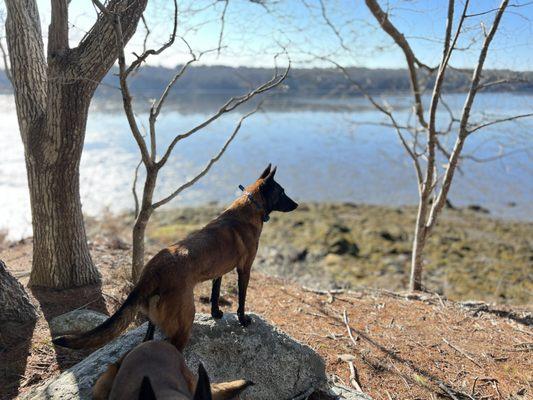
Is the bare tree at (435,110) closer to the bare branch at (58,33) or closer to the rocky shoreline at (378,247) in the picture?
the rocky shoreline at (378,247)

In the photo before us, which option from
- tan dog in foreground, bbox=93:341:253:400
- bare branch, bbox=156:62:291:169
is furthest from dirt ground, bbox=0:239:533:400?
bare branch, bbox=156:62:291:169

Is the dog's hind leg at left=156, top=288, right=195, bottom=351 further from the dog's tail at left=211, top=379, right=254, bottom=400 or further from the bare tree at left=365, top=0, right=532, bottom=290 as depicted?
the bare tree at left=365, top=0, right=532, bottom=290

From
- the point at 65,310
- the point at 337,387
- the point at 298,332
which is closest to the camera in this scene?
the point at 337,387

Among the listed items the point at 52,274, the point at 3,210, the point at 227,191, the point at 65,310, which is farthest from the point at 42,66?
the point at 227,191

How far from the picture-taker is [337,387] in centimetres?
432

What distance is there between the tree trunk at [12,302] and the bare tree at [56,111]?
37.9 inches

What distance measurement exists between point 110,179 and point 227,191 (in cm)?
576

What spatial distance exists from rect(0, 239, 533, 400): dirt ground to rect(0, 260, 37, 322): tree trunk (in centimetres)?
14

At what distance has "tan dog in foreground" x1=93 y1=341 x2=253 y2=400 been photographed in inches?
109

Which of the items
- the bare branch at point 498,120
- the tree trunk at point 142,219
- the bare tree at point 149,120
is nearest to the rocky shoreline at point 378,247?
the bare branch at point 498,120

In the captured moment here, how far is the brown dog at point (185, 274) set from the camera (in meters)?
3.44

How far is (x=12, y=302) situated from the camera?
496cm

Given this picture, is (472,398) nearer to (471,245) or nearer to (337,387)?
(337,387)

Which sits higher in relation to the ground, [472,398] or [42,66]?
[42,66]
